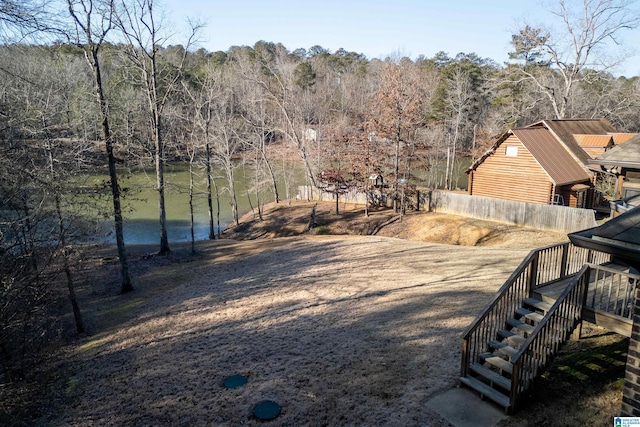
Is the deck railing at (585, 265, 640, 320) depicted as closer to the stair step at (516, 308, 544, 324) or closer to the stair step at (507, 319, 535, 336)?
the stair step at (516, 308, 544, 324)

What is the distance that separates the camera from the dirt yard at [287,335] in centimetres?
798

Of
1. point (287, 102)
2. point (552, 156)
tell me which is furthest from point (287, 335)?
point (287, 102)

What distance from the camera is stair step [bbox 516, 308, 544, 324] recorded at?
8.02 meters

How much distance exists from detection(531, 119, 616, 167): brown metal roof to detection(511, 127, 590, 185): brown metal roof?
0.40 m

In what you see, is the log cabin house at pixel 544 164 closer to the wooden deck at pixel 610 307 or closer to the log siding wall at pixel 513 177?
the log siding wall at pixel 513 177

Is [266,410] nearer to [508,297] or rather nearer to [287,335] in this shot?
[287,335]

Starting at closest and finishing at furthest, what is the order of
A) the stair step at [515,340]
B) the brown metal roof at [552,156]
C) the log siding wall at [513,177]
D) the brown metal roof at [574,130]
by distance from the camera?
the stair step at [515,340] → the brown metal roof at [552,156] → the log siding wall at [513,177] → the brown metal roof at [574,130]

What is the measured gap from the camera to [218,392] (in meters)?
8.52

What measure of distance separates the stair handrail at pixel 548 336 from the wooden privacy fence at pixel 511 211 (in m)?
15.2

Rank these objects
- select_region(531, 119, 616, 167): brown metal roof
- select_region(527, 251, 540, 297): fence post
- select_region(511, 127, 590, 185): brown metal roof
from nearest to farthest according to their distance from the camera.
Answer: select_region(527, 251, 540, 297): fence post < select_region(511, 127, 590, 185): brown metal roof < select_region(531, 119, 616, 167): brown metal roof

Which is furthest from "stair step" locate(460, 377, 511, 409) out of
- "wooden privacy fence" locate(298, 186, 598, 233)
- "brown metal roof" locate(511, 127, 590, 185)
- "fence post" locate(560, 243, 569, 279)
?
"brown metal roof" locate(511, 127, 590, 185)

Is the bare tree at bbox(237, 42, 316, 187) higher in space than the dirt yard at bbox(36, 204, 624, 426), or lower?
higher

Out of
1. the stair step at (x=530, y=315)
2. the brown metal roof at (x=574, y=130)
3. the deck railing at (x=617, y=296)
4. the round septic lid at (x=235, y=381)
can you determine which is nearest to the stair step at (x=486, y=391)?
the stair step at (x=530, y=315)

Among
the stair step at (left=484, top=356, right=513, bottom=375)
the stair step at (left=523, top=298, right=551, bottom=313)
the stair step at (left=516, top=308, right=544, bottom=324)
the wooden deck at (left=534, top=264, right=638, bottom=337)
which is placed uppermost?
the wooden deck at (left=534, top=264, right=638, bottom=337)
